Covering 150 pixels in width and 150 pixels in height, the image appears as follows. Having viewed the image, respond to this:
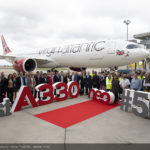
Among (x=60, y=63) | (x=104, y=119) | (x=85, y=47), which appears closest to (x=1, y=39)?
(x=60, y=63)

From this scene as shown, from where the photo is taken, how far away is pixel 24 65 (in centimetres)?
1216

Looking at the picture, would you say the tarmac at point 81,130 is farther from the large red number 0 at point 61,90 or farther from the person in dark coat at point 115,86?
the large red number 0 at point 61,90

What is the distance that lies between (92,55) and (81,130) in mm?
8323

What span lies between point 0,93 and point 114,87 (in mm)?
5018

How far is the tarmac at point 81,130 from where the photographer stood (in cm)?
312

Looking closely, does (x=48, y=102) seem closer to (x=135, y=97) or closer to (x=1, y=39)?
(x=135, y=97)

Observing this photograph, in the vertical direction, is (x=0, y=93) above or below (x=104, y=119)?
above

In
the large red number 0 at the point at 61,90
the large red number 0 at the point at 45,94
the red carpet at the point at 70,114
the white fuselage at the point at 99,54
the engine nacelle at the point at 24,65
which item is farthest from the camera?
the engine nacelle at the point at 24,65

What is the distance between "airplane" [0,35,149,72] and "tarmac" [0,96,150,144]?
597 centimetres

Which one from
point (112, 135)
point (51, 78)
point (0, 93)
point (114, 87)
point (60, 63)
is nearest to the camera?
point (112, 135)

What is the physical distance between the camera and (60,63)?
14672 mm

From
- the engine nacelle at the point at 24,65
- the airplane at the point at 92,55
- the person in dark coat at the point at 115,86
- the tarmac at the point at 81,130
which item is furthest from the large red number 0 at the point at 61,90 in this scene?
the engine nacelle at the point at 24,65

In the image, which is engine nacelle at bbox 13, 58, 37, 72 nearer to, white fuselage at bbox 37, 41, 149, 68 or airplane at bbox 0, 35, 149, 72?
airplane at bbox 0, 35, 149, 72

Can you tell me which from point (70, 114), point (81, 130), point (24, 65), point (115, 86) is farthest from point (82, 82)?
point (24, 65)
